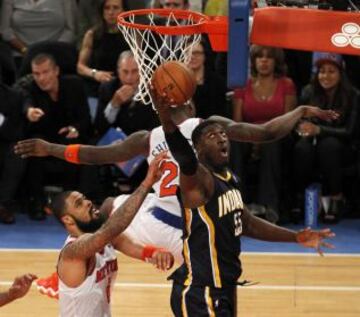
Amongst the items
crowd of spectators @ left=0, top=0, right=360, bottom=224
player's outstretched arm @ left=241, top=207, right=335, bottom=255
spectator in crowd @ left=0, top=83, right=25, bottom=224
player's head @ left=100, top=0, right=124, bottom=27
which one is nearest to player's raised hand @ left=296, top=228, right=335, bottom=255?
player's outstretched arm @ left=241, top=207, right=335, bottom=255

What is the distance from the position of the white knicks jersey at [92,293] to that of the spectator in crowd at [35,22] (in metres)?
5.31

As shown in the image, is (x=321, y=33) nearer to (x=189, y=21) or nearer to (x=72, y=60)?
(x=189, y=21)

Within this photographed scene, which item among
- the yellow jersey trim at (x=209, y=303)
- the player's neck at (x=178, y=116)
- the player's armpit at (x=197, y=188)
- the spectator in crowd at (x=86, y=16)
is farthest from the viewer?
the spectator in crowd at (x=86, y=16)

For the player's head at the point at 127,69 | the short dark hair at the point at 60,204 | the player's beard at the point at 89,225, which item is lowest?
the player's head at the point at 127,69

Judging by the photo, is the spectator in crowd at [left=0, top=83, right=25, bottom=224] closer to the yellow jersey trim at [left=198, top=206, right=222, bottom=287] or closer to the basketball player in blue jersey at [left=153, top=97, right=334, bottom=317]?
the basketball player in blue jersey at [left=153, top=97, right=334, bottom=317]

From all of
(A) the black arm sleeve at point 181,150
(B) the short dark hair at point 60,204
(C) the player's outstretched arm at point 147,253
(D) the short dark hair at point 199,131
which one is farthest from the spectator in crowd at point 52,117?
(A) the black arm sleeve at point 181,150

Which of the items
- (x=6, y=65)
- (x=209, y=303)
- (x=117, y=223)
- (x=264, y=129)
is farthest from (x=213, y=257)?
(x=6, y=65)

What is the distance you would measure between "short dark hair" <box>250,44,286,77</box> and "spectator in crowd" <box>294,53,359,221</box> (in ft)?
1.05

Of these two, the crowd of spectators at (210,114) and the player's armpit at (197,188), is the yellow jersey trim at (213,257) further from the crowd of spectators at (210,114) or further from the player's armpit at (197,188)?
the crowd of spectators at (210,114)

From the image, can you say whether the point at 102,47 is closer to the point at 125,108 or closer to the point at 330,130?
the point at 125,108

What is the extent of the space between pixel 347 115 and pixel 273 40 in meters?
4.44

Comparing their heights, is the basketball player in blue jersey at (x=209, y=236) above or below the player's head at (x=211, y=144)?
below

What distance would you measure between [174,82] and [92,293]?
1343 mm

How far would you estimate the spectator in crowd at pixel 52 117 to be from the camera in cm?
979
